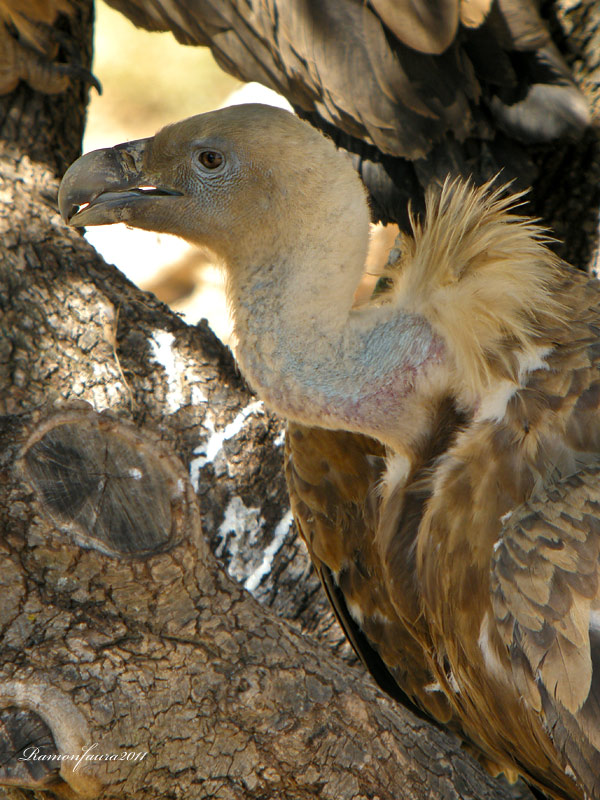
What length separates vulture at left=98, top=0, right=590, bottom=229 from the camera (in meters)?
3.01

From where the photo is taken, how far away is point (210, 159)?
80.0 inches

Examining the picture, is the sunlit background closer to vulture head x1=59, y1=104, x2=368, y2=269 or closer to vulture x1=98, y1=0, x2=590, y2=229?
vulture x1=98, y1=0, x2=590, y2=229

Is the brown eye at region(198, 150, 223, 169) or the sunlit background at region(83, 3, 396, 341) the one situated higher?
the sunlit background at region(83, 3, 396, 341)

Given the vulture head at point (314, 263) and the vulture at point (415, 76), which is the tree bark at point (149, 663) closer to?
the vulture head at point (314, 263)

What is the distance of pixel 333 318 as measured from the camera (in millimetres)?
1932

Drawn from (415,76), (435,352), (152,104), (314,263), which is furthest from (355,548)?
(152,104)

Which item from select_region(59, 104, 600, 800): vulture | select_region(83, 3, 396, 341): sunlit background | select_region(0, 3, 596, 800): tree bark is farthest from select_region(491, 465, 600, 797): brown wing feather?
select_region(83, 3, 396, 341): sunlit background

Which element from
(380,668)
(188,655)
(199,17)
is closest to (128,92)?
(199,17)

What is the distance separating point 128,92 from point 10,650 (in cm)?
825

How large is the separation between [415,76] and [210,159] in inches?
48.7

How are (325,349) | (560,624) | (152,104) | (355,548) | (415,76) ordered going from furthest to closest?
(152,104)
(415,76)
(355,548)
(325,349)
(560,624)

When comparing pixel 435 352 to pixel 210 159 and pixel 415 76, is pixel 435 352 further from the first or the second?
pixel 415 76

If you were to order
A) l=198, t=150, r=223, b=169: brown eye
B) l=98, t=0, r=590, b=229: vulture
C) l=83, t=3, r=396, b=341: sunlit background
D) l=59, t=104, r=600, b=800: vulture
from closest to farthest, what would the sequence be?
l=59, t=104, r=600, b=800: vulture < l=198, t=150, r=223, b=169: brown eye < l=98, t=0, r=590, b=229: vulture < l=83, t=3, r=396, b=341: sunlit background

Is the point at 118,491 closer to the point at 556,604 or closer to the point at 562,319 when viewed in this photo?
the point at 556,604
